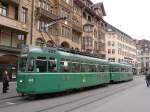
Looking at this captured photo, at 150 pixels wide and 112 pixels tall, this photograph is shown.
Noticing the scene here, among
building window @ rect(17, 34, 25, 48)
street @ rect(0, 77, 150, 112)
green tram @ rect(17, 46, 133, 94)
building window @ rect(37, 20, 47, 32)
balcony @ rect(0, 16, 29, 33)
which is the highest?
building window @ rect(37, 20, 47, 32)

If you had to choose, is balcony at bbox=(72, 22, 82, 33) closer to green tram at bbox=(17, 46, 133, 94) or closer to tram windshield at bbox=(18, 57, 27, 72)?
green tram at bbox=(17, 46, 133, 94)

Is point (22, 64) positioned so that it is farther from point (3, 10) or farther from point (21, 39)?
point (21, 39)

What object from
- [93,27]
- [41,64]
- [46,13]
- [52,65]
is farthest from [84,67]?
[93,27]

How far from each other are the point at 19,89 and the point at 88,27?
46839mm

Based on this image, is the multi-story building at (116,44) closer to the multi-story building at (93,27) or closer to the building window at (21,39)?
the multi-story building at (93,27)

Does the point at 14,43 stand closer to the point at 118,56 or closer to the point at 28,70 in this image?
the point at 28,70

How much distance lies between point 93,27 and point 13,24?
3355cm

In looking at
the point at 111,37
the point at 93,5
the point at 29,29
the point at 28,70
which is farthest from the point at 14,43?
the point at 111,37

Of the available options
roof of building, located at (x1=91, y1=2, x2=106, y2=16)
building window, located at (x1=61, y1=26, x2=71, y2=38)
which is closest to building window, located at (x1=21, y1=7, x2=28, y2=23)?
building window, located at (x1=61, y1=26, x2=71, y2=38)

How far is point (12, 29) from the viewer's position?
34906mm

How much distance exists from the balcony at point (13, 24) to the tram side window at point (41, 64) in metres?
14.6

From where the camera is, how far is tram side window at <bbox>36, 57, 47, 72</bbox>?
18691mm

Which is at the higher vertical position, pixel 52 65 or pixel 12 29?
pixel 12 29

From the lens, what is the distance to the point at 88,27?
210ft
